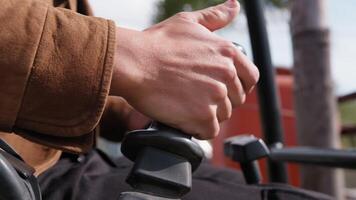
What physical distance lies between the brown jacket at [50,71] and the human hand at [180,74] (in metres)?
0.03

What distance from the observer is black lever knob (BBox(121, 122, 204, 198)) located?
1.85ft

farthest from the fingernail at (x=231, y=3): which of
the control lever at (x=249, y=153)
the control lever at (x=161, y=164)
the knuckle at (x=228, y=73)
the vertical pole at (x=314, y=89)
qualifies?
the vertical pole at (x=314, y=89)

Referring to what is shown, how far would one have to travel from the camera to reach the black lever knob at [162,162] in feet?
1.85

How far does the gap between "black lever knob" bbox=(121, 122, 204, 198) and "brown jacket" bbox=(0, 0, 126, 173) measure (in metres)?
0.06

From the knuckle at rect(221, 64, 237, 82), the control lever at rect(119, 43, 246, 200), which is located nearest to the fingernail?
the knuckle at rect(221, 64, 237, 82)

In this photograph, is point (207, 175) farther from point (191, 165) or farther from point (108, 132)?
point (108, 132)

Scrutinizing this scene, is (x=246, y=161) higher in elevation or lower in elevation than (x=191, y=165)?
lower

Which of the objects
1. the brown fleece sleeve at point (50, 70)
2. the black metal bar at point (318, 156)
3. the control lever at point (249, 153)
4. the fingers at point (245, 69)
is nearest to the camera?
the brown fleece sleeve at point (50, 70)

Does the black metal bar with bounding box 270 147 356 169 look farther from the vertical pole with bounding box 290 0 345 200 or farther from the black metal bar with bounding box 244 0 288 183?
the vertical pole with bounding box 290 0 345 200

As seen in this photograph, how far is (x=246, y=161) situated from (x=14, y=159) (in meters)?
0.62

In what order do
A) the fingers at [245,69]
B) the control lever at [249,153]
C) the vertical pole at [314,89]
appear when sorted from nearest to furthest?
1. the fingers at [245,69]
2. the control lever at [249,153]
3. the vertical pole at [314,89]

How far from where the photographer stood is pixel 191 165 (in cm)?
60

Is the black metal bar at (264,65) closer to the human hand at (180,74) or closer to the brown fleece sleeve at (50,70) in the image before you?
the human hand at (180,74)

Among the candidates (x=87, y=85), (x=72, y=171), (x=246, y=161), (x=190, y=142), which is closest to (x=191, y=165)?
(x=190, y=142)
